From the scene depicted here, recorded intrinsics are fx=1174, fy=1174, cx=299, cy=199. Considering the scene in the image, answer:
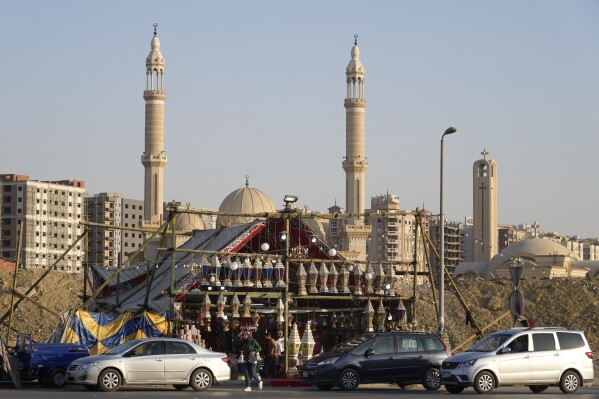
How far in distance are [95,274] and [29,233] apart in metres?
102

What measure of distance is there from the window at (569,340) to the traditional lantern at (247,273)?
847cm

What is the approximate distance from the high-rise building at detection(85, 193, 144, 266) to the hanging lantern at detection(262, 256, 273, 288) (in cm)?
11326

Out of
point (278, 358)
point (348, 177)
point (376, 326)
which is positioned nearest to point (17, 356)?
point (278, 358)

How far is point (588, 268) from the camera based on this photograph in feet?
341

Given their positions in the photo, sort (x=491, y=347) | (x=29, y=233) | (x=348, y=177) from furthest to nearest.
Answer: (x=29, y=233) < (x=348, y=177) < (x=491, y=347)

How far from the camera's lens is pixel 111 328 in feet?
91.2

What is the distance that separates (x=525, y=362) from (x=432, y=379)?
2.42m

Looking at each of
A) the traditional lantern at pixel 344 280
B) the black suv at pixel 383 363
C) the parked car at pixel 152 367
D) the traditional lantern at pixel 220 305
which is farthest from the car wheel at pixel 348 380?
the traditional lantern at pixel 344 280

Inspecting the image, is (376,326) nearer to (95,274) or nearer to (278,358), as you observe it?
(278,358)

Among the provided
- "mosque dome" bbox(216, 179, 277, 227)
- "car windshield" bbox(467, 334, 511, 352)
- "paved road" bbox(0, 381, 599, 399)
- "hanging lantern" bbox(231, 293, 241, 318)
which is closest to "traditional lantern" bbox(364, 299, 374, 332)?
"hanging lantern" bbox(231, 293, 241, 318)

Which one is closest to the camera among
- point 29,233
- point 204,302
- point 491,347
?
point 491,347

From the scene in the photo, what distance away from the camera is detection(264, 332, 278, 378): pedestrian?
27703 mm

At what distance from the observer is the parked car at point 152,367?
22.1 meters

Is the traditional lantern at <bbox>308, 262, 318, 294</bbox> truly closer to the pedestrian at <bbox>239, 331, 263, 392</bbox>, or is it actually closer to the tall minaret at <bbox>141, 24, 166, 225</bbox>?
the pedestrian at <bbox>239, 331, 263, 392</bbox>
